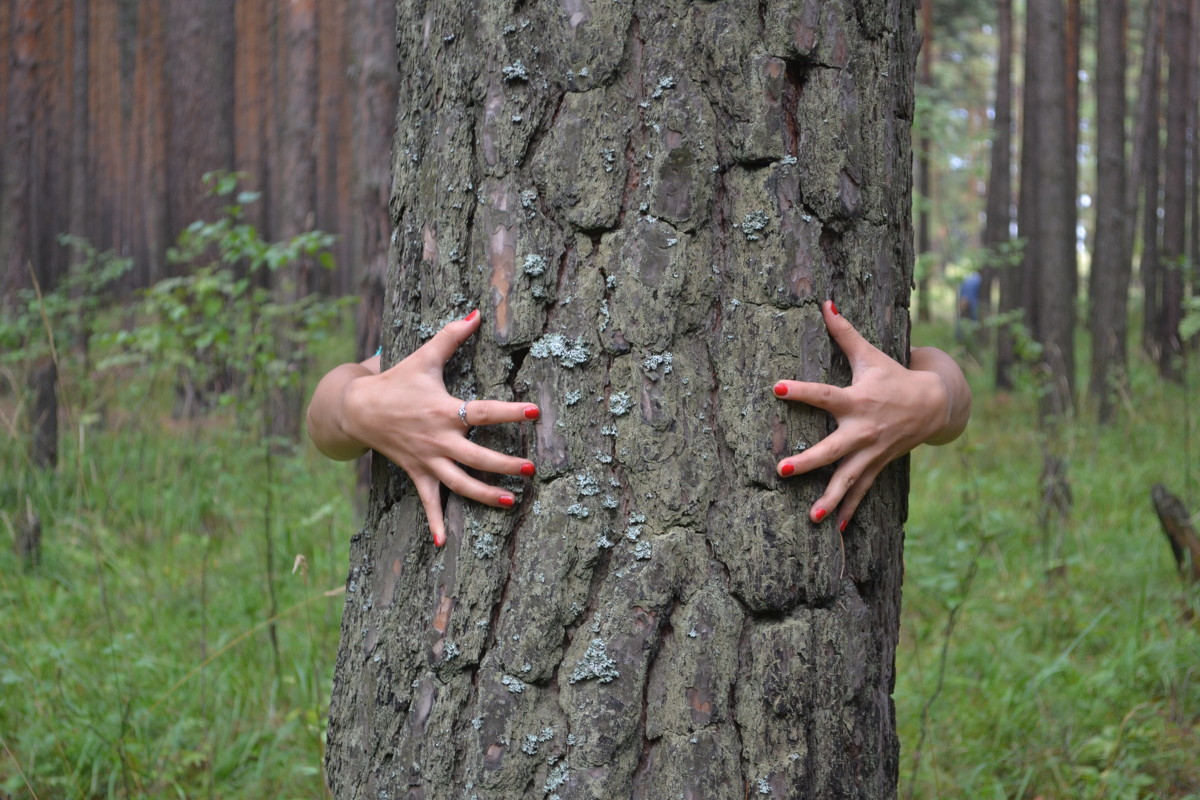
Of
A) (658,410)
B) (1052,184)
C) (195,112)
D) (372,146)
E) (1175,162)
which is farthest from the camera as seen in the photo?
(1175,162)

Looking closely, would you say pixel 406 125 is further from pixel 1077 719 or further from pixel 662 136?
pixel 1077 719

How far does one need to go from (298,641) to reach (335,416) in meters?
1.95

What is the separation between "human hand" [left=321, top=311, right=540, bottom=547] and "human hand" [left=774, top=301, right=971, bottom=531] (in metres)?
0.39

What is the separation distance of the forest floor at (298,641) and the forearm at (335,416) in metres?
0.42

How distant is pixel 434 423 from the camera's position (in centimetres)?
132

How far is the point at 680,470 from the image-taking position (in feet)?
4.11

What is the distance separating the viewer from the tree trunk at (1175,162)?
1037cm

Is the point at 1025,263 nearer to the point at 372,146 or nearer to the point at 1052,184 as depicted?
the point at 1052,184

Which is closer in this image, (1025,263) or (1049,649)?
(1049,649)

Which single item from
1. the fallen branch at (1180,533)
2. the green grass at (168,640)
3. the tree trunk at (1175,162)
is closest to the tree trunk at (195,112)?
the green grass at (168,640)

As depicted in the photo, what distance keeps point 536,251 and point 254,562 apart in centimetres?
328

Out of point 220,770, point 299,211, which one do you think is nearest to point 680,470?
point 220,770

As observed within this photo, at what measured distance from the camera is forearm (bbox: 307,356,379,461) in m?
1.47

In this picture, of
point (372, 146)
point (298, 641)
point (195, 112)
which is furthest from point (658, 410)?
point (195, 112)
